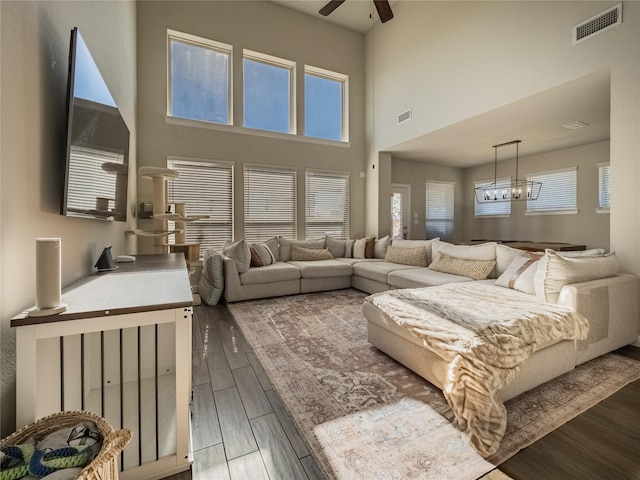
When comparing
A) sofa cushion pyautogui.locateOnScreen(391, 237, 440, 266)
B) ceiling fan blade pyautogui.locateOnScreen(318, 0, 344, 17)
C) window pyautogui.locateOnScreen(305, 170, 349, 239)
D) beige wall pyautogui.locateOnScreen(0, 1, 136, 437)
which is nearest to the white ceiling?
window pyautogui.locateOnScreen(305, 170, 349, 239)

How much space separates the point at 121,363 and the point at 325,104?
606cm

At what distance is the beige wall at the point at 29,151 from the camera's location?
1004 millimetres

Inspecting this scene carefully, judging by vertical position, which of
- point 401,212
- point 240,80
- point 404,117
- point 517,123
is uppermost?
point 240,80

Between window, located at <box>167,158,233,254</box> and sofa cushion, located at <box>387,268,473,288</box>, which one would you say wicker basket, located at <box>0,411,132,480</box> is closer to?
sofa cushion, located at <box>387,268,473,288</box>

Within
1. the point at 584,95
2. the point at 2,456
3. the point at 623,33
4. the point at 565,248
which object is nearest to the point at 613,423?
the point at 2,456

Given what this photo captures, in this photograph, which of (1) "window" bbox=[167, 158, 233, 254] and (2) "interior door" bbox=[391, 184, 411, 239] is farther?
(2) "interior door" bbox=[391, 184, 411, 239]

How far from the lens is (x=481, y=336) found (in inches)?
65.3

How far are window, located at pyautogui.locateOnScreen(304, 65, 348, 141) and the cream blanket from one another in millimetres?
4642

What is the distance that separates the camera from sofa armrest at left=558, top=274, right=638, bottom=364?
7.09 feet

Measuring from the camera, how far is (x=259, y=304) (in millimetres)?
3982

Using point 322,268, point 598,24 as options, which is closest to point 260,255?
point 322,268

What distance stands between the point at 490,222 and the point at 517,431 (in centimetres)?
707

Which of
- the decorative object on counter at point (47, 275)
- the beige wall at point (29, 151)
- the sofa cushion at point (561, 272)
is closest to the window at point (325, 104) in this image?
the beige wall at point (29, 151)

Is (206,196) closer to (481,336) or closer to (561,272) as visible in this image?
(481,336)
